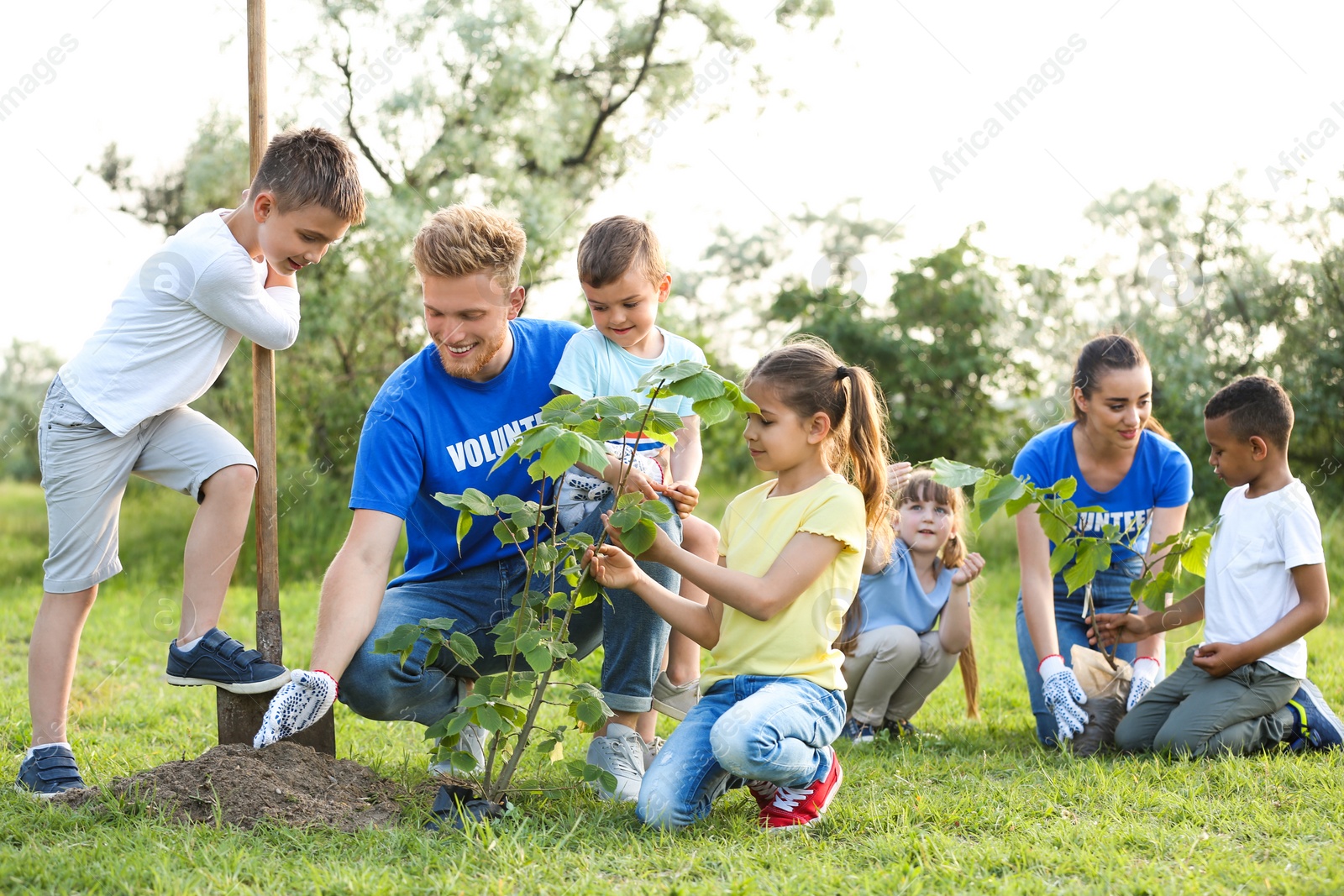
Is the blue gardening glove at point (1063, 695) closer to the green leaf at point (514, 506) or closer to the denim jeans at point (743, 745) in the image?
the denim jeans at point (743, 745)

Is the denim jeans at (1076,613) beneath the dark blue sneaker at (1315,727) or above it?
above

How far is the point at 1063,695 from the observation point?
357cm

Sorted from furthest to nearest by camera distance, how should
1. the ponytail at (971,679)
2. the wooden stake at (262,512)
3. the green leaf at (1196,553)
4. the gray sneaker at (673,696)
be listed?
the ponytail at (971,679) → the green leaf at (1196,553) → the gray sneaker at (673,696) → the wooden stake at (262,512)

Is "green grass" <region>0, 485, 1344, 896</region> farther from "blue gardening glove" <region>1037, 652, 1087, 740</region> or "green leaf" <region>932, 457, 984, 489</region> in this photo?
"green leaf" <region>932, 457, 984, 489</region>

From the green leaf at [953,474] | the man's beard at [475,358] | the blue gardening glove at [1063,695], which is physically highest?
the man's beard at [475,358]

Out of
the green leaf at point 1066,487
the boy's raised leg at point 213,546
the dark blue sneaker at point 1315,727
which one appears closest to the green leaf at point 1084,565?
the green leaf at point 1066,487

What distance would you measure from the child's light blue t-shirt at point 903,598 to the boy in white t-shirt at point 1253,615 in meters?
0.77

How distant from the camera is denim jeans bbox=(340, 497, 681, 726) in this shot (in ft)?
9.49

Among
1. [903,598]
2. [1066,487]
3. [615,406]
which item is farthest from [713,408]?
[903,598]

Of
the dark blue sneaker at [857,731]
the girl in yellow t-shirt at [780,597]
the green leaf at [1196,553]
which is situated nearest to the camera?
the girl in yellow t-shirt at [780,597]

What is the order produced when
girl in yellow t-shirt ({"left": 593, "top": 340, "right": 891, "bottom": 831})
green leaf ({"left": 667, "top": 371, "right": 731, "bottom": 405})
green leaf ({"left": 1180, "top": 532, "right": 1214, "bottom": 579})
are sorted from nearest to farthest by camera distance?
green leaf ({"left": 667, "top": 371, "right": 731, "bottom": 405}), girl in yellow t-shirt ({"left": 593, "top": 340, "right": 891, "bottom": 831}), green leaf ({"left": 1180, "top": 532, "right": 1214, "bottom": 579})

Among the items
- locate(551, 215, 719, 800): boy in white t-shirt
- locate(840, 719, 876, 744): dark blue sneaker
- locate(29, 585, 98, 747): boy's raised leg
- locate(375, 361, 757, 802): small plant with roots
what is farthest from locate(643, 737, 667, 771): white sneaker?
locate(29, 585, 98, 747): boy's raised leg

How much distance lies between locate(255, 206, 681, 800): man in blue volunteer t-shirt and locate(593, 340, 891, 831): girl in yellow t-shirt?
0.26 m

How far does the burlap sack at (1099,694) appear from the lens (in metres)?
3.55
